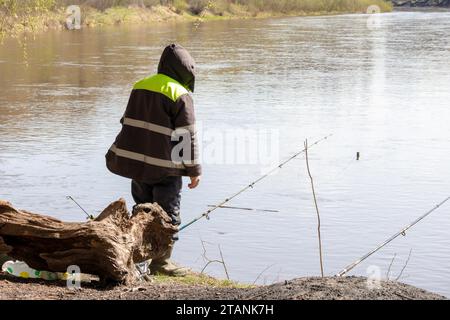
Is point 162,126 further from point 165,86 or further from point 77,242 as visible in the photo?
point 77,242

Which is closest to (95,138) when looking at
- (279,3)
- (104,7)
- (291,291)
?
(291,291)

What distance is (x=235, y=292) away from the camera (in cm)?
543

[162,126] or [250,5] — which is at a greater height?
[162,126]

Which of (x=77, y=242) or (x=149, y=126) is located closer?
(x=77, y=242)

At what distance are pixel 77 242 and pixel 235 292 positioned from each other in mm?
1123

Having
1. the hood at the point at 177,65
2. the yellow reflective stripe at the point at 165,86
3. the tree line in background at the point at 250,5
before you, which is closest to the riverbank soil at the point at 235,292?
the yellow reflective stripe at the point at 165,86

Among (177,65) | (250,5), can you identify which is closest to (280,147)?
(177,65)

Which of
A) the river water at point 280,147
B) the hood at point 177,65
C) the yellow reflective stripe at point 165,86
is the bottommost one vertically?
the river water at point 280,147

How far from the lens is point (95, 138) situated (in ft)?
49.2

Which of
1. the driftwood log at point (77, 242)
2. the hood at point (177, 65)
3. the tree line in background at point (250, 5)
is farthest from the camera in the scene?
the tree line in background at point (250, 5)

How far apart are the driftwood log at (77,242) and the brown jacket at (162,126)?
55 cm

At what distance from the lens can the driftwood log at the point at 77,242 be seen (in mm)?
5891

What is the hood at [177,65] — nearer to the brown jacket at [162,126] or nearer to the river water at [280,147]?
the brown jacket at [162,126]
